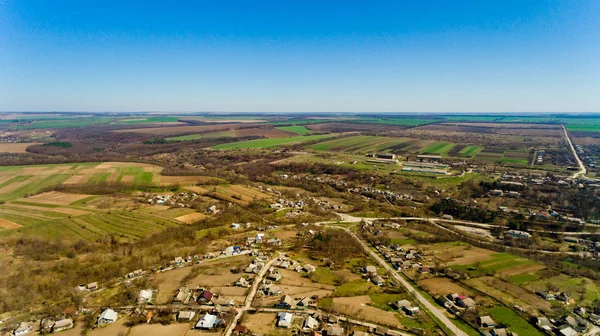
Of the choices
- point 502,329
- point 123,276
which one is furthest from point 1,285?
point 502,329

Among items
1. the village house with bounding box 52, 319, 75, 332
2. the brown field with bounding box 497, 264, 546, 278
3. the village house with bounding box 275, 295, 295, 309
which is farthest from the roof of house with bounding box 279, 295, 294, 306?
the brown field with bounding box 497, 264, 546, 278

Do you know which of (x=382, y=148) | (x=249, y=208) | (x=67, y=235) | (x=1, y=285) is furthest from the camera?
(x=382, y=148)

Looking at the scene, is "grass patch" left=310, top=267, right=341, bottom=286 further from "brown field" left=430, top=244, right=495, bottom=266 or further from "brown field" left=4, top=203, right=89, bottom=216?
"brown field" left=4, top=203, right=89, bottom=216

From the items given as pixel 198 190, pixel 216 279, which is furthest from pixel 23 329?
pixel 198 190

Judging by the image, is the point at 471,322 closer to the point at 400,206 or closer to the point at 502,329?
the point at 502,329

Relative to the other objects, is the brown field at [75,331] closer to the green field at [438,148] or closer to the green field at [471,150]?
the green field at [438,148]

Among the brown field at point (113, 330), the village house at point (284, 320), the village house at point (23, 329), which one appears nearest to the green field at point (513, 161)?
the village house at point (284, 320)
